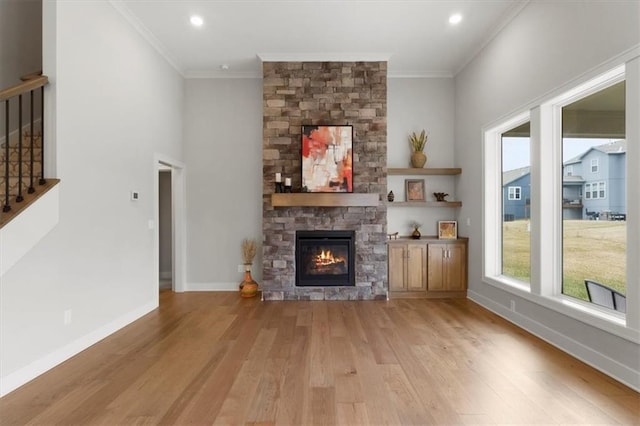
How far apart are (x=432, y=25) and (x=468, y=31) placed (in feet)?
1.73

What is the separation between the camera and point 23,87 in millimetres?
2541

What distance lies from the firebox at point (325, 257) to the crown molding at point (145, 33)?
10.6 ft

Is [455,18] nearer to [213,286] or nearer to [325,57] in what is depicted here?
[325,57]

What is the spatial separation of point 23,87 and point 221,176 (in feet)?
9.87

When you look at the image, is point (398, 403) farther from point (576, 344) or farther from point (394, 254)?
point (394, 254)

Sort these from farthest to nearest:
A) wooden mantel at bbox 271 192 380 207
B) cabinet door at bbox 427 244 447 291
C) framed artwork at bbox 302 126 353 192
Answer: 1. cabinet door at bbox 427 244 447 291
2. framed artwork at bbox 302 126 353 192
3. wooden mantel at bbox 271 192 380 207

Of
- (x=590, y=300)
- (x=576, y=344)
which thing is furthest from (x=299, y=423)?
(x=590, y=300)

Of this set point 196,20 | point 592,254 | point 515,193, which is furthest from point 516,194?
point 196,20

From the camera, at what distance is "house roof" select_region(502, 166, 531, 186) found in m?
3.84

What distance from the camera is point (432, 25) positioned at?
4086mm

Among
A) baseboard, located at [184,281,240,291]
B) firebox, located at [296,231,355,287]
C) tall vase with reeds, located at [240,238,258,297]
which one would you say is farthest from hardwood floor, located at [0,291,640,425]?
baseboard, located at [184,281,240,291]

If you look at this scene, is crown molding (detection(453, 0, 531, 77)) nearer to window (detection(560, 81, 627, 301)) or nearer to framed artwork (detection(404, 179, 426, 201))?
window (detection(560, 81, 627, 301))

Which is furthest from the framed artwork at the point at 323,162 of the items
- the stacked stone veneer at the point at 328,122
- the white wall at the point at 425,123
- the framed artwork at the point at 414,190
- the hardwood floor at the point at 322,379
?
the hardwood floor at the point at 322,379

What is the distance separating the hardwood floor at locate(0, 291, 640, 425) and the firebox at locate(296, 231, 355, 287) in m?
1.12
